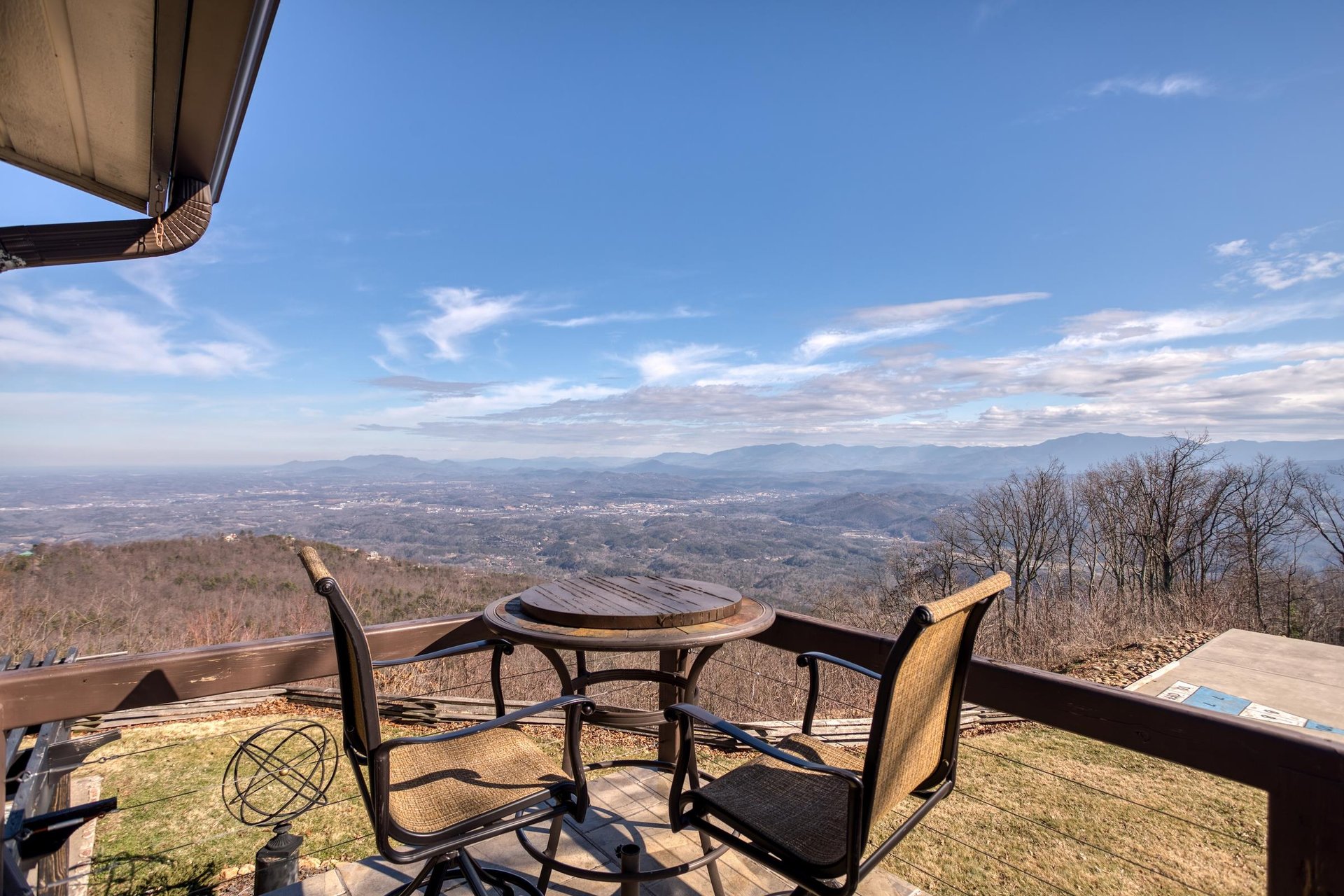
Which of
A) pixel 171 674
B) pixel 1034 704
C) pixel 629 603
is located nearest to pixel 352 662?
pixel 171 674

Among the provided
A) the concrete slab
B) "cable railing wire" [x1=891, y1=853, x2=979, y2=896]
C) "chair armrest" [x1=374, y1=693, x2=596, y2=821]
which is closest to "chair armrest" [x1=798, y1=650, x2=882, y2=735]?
"chair armrest" [x1=374, y1=693, x2=596, y2=821]

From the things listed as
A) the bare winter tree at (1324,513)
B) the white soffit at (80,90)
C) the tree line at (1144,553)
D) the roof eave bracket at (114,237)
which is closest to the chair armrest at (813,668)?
the white soffit at (80,90)

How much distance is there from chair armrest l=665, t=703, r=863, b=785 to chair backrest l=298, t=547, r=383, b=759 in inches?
25.4

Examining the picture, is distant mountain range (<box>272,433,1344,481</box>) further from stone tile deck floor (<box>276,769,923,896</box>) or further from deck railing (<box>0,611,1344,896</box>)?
deck railing (<box>0,611,1344,896</box>)

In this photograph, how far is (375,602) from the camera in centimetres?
1368

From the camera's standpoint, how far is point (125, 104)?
1.68 meters

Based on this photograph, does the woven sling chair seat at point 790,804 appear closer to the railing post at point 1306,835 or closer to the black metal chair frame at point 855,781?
the black metal chair frame at point 855,781

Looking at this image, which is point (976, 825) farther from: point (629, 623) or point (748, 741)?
point (748, 741)

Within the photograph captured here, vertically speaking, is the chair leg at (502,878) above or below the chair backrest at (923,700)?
below

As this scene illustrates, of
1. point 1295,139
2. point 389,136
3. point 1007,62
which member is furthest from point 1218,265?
point 389,136

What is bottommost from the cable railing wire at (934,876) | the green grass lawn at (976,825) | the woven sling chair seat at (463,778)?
the green grass lawn at (976,825)

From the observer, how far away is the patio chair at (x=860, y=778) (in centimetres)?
118

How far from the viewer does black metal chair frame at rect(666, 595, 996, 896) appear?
3.79 ft

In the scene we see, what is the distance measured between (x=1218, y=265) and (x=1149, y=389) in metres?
50.4
